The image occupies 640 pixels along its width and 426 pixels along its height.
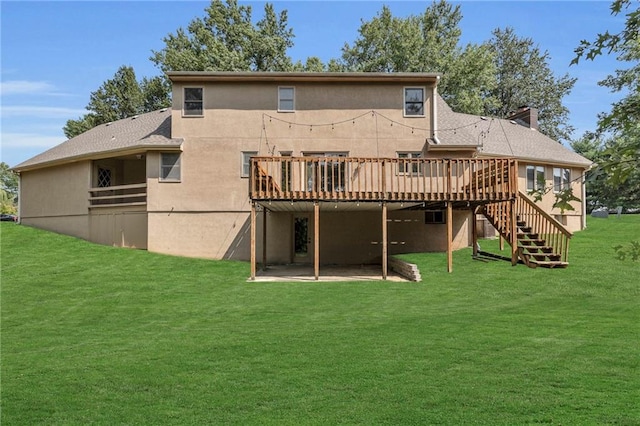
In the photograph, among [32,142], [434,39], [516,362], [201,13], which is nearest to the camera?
[516,362]

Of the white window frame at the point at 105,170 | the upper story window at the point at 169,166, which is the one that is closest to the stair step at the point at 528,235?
the upper story window at the point at 169,166

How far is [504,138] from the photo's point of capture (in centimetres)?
2852

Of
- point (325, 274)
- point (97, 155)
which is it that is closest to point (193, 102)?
point (97, 155)

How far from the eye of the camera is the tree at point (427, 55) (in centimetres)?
3881

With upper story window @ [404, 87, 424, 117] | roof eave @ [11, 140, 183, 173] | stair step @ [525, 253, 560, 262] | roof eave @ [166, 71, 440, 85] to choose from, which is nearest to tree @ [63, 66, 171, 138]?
roof eave @ [11, 140, 183, 173]

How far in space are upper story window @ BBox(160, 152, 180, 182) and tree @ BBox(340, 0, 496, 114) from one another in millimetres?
22465

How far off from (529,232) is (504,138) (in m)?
10.9

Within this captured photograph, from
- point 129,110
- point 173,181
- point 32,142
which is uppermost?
point 129,110

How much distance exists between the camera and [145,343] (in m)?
9.25

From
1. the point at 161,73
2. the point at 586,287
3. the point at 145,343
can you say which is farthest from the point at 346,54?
the point at 145,343

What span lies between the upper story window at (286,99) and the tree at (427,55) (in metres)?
19.7

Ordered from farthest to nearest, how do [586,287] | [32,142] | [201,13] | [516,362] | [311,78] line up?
[201,13]
[32,142]
[311,78]
[586,287]
[516,362]

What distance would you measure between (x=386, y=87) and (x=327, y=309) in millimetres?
12374

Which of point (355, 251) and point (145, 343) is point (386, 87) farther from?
point (145, 343)
